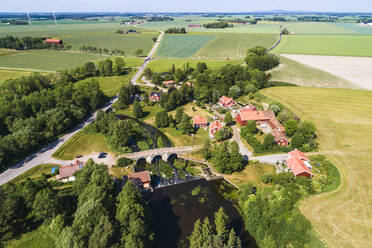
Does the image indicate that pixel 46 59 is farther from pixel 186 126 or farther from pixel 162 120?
pixel 186 126

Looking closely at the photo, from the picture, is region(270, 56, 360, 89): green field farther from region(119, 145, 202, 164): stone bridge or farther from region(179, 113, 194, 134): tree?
region(119, 145, 202, 164): stone bridge

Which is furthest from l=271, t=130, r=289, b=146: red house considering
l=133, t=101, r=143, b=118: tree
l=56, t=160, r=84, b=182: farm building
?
l=56, t=160, r=84, b=182: farm building

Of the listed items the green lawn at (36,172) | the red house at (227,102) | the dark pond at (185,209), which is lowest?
the dark pond at (185,209)

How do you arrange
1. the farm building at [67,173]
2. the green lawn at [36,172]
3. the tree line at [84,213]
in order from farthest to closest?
the green lawn at [36,172], the farm building at [67,173], the tree line at [84,213]

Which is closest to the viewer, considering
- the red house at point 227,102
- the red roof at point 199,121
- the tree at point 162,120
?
the red roof at point 199,121

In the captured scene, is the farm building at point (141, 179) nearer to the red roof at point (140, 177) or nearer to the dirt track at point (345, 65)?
the red roof at point (140, 177)

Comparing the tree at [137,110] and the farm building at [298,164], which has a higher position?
the tree at [137,110]

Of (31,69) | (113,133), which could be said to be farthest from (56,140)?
(31,69)

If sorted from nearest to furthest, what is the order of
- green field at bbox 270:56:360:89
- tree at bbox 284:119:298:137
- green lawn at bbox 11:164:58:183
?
green lawn at bbox 11:164:58:183, tree at bbox 284:119:298:137, green field at bbox 270:56:360:89

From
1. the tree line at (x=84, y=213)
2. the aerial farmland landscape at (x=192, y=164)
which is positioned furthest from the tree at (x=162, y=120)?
the tree line at (x=84, y=213)
